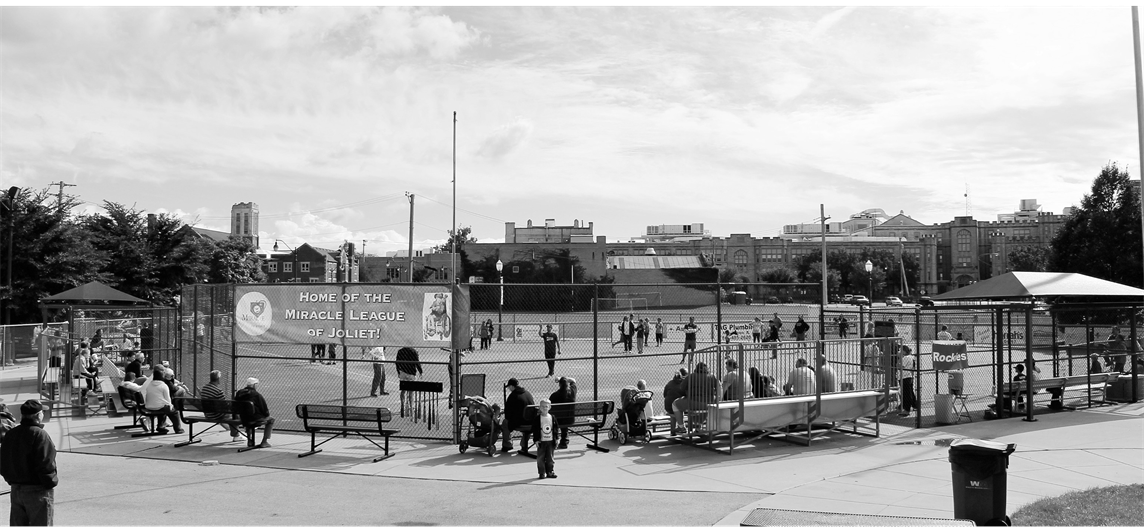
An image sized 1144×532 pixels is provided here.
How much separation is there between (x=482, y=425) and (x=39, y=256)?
3183 centimetres

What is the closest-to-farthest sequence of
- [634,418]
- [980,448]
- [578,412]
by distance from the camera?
[980,448] < [578,412] < [634,418]

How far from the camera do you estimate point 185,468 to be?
1258cm

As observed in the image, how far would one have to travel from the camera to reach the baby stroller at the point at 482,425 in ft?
43.9

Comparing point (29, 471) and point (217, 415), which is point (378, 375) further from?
point (29, 471)

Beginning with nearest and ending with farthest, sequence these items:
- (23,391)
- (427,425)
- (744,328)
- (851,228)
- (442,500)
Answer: (442,500), (427,425), (23,391), (744,328), (851,228)

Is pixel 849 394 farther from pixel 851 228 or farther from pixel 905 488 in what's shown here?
pixel 851 228

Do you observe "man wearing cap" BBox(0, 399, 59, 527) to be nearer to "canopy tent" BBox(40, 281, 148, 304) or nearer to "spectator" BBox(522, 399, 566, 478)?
"spectator" BBox(522, 399, 566, 478)

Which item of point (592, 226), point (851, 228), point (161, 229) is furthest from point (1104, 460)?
point (851, 228)

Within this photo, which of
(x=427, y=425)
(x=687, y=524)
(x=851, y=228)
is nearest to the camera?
(x=687, y=524)

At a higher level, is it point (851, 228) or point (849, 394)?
point (851, 228)

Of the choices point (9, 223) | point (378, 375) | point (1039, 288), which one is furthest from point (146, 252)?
point (1039, 288)

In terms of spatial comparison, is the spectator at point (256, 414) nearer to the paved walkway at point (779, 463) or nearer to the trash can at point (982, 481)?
the paved walkway at point (779, 463)

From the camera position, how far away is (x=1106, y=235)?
5469 cm

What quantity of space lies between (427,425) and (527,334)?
25.9m
